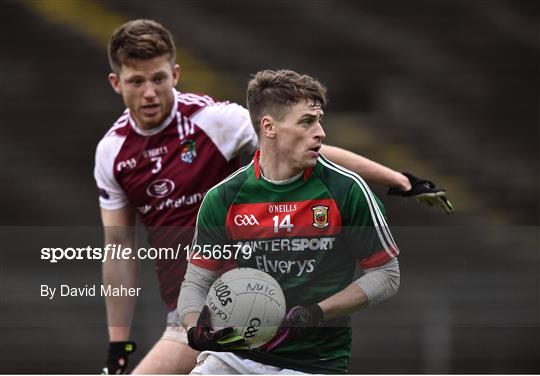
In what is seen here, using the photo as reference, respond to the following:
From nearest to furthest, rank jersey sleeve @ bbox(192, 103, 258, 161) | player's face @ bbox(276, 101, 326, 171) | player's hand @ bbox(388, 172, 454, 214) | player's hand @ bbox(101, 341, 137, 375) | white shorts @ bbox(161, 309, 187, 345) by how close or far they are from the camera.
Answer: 1. player's face @ bbox(276, 101, 326, 171)
2. player's hand @ bbox(388, 172, 454, 214)
3. white shorts @ bbox(161, 309, 187, 345)
4. jersey sleeve @ bbox(192, 103, 258, 161)
5. player's hand @ bbox(101, 341, 137, 375)

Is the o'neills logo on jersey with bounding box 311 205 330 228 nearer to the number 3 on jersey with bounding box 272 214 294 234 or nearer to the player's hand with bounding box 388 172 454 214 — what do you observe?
the number 3 on jersey with bounding box 272 214 294 234

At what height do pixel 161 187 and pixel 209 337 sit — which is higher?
pixel 161 187

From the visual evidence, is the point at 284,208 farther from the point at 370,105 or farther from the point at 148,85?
the point at 370,105

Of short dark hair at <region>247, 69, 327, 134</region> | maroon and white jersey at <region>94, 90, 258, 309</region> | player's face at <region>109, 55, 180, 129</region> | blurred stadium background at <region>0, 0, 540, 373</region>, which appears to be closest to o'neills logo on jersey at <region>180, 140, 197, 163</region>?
maroon and white jersey at <region>94, 90, 258, 309</region>

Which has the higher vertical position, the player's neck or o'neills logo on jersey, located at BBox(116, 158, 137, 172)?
o'neills logo on jersey, located at BBox(116, 158, 137, 172)

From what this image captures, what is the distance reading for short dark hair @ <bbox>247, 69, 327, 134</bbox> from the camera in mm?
3377

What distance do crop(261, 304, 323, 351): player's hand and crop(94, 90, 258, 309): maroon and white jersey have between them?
86cm

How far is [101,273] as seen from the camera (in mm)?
4316

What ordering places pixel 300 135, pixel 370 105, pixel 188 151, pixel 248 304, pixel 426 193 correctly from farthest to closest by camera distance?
pixel 370 105 < pixel 188 151 < pixel 426 193 < pixel 300 135 < pixel 248 304

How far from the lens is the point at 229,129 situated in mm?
4039

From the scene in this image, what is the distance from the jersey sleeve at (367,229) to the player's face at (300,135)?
154 millimetres

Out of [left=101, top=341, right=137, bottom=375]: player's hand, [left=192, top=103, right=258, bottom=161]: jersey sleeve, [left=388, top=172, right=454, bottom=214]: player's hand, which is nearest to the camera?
[left=388, top=172, right=454, bottom=214]: player's hand

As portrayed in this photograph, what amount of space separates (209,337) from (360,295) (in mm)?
423

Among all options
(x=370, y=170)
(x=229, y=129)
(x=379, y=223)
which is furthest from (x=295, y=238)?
(x=229, y=129)
